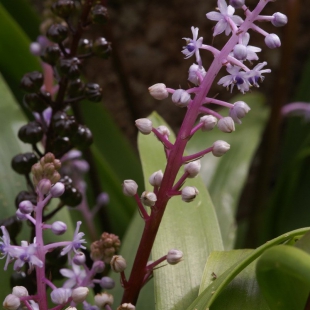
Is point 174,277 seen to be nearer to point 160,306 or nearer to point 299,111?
point 160,306

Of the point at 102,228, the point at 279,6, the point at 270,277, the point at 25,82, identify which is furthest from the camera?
the point at 279,6

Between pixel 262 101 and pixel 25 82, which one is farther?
pixel 262 101

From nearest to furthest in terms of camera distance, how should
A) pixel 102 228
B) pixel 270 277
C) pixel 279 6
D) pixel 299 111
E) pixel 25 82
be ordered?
pixel 270 277, pixel 25 82, pixel 102 228, pixel 299 111, pixel 279 6

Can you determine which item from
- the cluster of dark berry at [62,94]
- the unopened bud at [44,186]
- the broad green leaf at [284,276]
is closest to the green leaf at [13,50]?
the cluster of dark berry at [62,94]

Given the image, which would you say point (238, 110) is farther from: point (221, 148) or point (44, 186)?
point (44, 186)

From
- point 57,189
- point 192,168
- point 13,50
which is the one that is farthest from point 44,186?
point 13,50

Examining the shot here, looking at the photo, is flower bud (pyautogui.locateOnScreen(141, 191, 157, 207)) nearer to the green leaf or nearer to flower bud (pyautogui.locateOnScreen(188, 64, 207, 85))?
flower bud (pyautogui.locateOnScreen(188, 64, 207, 85))

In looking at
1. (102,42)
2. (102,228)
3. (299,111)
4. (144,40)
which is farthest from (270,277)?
(144,40)

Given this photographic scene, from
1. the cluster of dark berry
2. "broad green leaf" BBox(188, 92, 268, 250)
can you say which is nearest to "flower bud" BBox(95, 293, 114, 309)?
the cluster of dark berry

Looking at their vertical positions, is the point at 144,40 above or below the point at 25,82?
below
